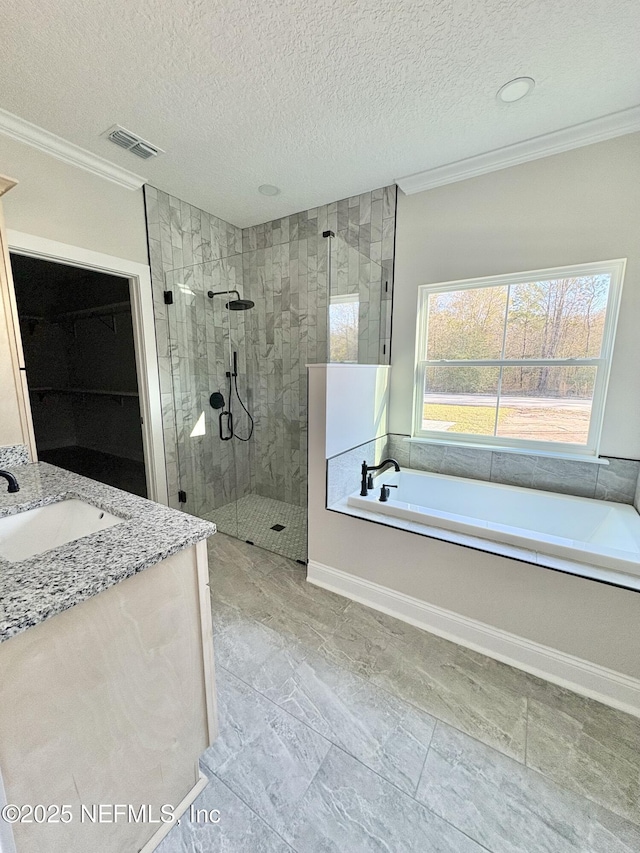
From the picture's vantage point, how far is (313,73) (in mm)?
1642

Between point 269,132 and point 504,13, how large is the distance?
1259mm

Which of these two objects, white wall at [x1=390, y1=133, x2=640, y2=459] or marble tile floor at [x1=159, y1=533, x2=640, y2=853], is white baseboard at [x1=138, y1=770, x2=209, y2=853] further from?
white wall at [x1=390, y1=133, x2=640, y2=459]

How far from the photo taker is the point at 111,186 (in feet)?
8.00

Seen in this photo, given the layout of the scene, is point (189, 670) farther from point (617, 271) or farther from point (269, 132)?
point (617, 271)

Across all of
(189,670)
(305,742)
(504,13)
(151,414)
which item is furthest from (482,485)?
(151,414)

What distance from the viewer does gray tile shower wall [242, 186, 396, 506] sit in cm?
279

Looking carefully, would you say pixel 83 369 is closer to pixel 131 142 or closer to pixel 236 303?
pixel 236 303

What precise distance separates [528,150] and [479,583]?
2659 millimetres

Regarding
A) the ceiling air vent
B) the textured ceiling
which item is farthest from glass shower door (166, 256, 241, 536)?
the textured ceiling

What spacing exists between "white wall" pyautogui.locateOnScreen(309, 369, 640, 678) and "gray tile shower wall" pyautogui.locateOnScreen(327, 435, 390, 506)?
66 mm

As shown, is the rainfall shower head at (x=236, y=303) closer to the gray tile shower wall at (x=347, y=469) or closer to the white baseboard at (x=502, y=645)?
the gray tile shower wall at (x=347, y=469)

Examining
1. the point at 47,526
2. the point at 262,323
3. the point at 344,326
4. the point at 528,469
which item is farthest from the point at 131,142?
the point at 528,469

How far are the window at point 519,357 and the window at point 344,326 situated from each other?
59 cm

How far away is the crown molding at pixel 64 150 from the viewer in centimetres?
193
